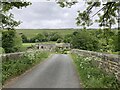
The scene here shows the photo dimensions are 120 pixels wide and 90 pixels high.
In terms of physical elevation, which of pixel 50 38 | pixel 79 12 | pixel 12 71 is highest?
pixel 79 12

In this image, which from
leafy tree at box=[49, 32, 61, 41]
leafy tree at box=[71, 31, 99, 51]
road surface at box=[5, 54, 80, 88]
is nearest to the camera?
road surface at box=[5, 54, 80, 88]

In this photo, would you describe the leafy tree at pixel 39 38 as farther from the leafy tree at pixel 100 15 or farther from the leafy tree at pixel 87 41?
the leafy tree at pixel 100 15

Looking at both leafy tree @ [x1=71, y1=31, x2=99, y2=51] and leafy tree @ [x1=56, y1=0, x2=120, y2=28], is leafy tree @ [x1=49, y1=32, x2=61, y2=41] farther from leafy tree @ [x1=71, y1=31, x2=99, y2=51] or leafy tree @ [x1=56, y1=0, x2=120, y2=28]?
leafy tree @ [x1=56, y1=0, x2=120, y2=28]

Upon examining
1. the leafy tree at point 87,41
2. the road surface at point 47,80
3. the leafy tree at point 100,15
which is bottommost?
the leafy tree at point 87,41

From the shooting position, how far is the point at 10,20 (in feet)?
90.7

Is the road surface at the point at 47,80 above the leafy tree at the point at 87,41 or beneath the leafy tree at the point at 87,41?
above

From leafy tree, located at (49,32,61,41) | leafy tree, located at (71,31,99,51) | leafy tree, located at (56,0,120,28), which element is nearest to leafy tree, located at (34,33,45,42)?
leafy tree, located at (49,32,61,41)

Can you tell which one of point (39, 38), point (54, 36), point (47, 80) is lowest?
point (54, 36)

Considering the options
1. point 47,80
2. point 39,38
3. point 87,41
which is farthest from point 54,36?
point 47,80

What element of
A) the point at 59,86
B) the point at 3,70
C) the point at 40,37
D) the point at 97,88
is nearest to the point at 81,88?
the point at 59,86

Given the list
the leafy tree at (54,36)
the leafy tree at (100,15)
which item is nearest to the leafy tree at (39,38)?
the leafy tree at (54,36)

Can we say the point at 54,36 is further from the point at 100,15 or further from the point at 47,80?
the point at 47,80

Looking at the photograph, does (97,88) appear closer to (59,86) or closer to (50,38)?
(59,86)

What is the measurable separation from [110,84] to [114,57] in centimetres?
177
